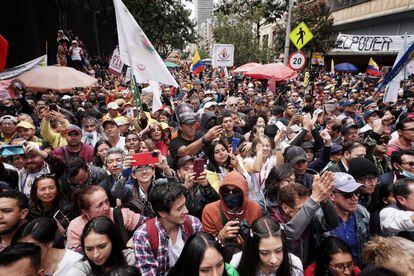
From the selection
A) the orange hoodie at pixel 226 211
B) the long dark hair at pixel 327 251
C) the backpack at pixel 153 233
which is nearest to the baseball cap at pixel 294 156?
the orange hoodie at pixel 226 211

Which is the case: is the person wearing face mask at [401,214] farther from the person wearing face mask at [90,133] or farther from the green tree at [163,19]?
the green tree at [163,19]

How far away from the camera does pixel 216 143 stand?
166 inches

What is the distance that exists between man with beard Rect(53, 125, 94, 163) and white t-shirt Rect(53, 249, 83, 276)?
7.78 ft

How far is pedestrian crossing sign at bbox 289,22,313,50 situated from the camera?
1059cm

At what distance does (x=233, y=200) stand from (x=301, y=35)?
9.15 meters

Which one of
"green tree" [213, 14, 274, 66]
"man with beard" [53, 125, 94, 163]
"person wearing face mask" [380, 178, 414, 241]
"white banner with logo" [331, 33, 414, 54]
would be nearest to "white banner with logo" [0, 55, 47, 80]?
"man with beard" [53, 125, 94, 163]

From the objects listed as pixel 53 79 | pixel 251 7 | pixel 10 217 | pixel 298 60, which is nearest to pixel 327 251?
pixel 10 217

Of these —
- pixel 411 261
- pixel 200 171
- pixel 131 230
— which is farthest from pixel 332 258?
pixel 131 230

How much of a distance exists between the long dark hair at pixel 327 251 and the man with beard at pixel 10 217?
7.98 ft

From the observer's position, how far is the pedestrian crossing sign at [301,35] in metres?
10.6

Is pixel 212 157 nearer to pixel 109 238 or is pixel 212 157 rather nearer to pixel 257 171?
pixel 257 171

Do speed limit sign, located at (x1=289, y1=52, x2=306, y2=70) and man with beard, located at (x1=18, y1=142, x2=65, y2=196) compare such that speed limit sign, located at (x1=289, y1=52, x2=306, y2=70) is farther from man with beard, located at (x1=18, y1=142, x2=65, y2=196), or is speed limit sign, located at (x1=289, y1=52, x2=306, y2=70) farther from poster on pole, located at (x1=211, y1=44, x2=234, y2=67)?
man with beard, located at (x1=18, y1=142, x2=65, y2=196)

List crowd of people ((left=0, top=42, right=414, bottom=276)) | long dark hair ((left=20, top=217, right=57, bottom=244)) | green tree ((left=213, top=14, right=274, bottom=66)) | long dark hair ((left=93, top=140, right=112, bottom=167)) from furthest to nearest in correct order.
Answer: green tree ((left=213, top=14, right=274, bottom=66)), long dark hair ((left=93, top=140, right=112, bottom=167)), long dark hair ((left=20, top=217, right=57, bottom=244)), crowd of people ((left=0, top=42, right=414, bottom=276))

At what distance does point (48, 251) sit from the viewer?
8.55 ft
